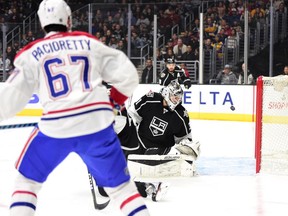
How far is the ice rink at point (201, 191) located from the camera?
4.18 m

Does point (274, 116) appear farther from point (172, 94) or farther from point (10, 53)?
point (10, 53)

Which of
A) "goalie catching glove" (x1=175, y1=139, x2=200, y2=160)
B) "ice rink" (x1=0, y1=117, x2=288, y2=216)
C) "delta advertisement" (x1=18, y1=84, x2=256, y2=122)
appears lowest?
"delta advertisement" (x1=18, y1=84, x2=256, y2=122)

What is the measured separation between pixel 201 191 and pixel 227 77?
236 inches

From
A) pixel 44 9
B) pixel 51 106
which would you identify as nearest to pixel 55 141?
pixel 51 106

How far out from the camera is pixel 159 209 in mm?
4219

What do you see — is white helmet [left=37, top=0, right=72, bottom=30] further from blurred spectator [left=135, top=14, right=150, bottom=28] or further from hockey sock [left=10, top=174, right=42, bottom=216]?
blurred spectator [left=135, top=14, right=150, bottom=28]

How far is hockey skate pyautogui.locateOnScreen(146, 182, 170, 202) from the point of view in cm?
443

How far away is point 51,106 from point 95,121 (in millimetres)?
189

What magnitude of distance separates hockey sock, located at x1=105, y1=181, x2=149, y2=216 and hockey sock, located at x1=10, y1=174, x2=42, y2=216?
1.10ft

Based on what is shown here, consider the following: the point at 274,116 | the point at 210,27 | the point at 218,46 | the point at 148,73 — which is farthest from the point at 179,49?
the point at 274,116

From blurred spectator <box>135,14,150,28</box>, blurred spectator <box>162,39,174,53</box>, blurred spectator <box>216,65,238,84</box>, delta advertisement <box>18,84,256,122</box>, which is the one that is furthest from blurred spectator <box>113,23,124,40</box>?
blurred spectator <box>216,65,238,84</box>

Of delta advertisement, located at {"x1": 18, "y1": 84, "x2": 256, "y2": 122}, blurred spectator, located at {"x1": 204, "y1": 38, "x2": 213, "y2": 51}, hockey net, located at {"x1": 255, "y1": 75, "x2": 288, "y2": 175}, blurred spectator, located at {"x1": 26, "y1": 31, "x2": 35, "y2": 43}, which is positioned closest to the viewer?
hockey net, located at {"x1": 255, "y1": 75, "x2": 288, "y2": 175}

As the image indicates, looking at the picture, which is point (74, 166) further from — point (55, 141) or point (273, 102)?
point (55, 141)

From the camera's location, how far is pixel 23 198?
287cm
